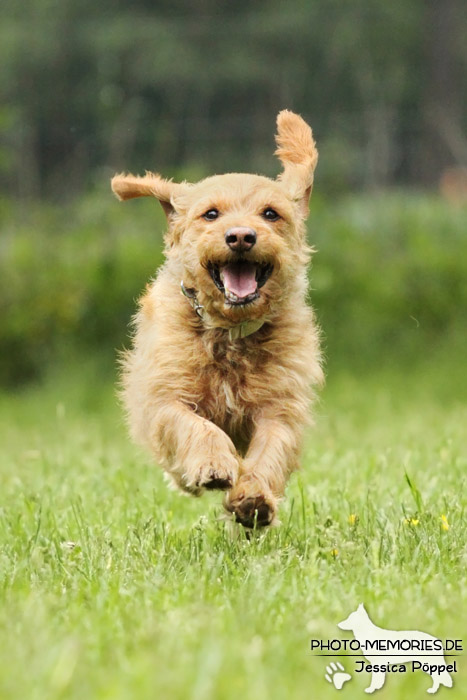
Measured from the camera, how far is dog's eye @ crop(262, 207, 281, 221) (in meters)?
4.12

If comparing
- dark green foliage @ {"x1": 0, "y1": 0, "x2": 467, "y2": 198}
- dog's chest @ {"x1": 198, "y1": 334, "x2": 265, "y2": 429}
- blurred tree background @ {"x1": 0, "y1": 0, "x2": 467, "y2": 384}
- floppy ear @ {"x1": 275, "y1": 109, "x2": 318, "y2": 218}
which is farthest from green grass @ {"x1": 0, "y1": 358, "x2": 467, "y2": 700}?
dark green foliage @ {"x1": 0, "y1": 0, "x2": 467, "y2": 198}

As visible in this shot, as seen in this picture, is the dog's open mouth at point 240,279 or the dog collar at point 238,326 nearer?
the dog's open mouth at point 240,279

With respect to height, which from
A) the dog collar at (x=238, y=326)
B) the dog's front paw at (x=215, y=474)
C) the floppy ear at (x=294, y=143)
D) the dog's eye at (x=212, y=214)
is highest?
the floppy ear at (x=294, y=143)

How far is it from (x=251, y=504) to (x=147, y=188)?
5.04 ft

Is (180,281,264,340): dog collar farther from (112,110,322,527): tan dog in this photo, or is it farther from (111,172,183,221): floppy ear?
(111,172,183,221): floppy ear

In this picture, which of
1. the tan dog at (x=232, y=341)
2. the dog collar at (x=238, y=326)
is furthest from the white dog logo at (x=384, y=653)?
the dog collar at (x=238, y=326)

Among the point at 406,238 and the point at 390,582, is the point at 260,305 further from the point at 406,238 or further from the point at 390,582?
the point at 406,238

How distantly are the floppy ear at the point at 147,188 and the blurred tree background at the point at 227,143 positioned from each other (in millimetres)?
5349

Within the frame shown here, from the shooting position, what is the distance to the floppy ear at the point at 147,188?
4.55 metres

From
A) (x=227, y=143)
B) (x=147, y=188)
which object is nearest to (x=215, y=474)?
(x=147, y=188)

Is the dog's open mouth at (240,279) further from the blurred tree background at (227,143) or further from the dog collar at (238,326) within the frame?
the blurred tree background at (227,143)

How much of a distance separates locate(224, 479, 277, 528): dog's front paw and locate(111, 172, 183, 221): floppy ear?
130 cm

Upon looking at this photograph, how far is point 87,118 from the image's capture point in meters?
18.1

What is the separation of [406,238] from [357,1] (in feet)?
23.3
